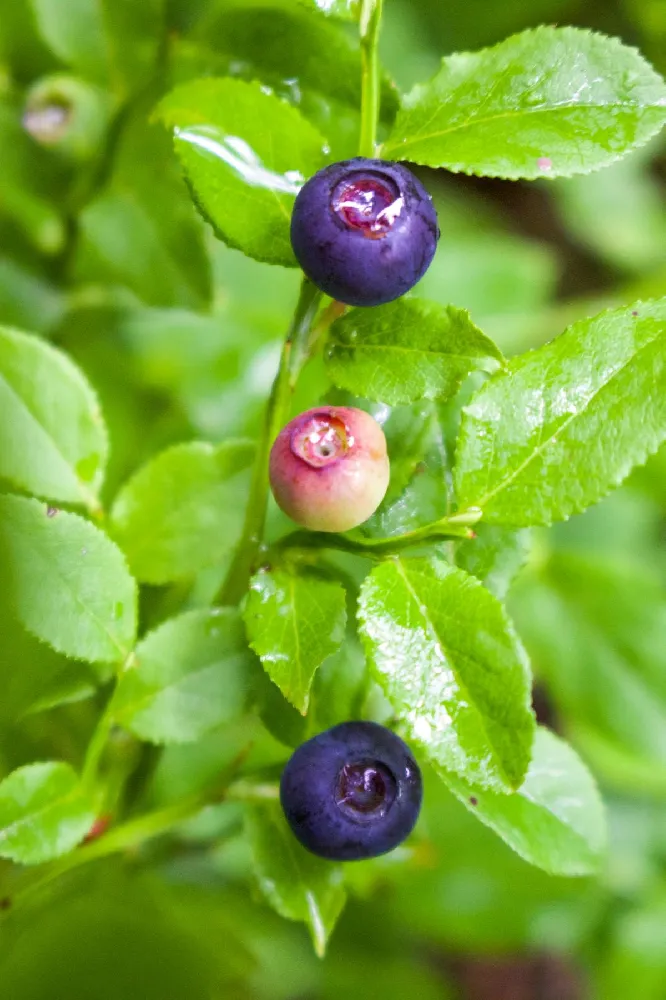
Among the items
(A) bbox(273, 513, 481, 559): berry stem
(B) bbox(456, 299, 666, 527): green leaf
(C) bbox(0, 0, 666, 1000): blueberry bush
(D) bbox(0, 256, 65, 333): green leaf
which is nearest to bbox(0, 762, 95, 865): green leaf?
(C) bbox(0, 0, 666, 1000): blueberry bush

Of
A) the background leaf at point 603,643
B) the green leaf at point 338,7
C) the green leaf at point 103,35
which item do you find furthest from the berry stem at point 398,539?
the background leaf at point 603,643

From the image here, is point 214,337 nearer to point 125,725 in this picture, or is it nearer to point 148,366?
point 148,366

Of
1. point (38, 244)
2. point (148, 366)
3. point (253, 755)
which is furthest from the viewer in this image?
point (148, 366)

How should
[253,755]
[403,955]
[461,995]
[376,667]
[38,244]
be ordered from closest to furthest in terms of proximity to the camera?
[376,667] → [253,755] → [38,244] → [403,955] → [461,995]

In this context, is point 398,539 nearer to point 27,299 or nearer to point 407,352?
point 407,352

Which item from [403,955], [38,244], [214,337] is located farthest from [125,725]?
[403,955]

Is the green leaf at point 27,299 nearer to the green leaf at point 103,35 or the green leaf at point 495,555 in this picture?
the green leaf at point 103,35

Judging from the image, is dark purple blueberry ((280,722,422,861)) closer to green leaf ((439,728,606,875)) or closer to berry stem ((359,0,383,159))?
green leaf ((439,728,606,875))

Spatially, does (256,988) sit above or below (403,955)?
above
